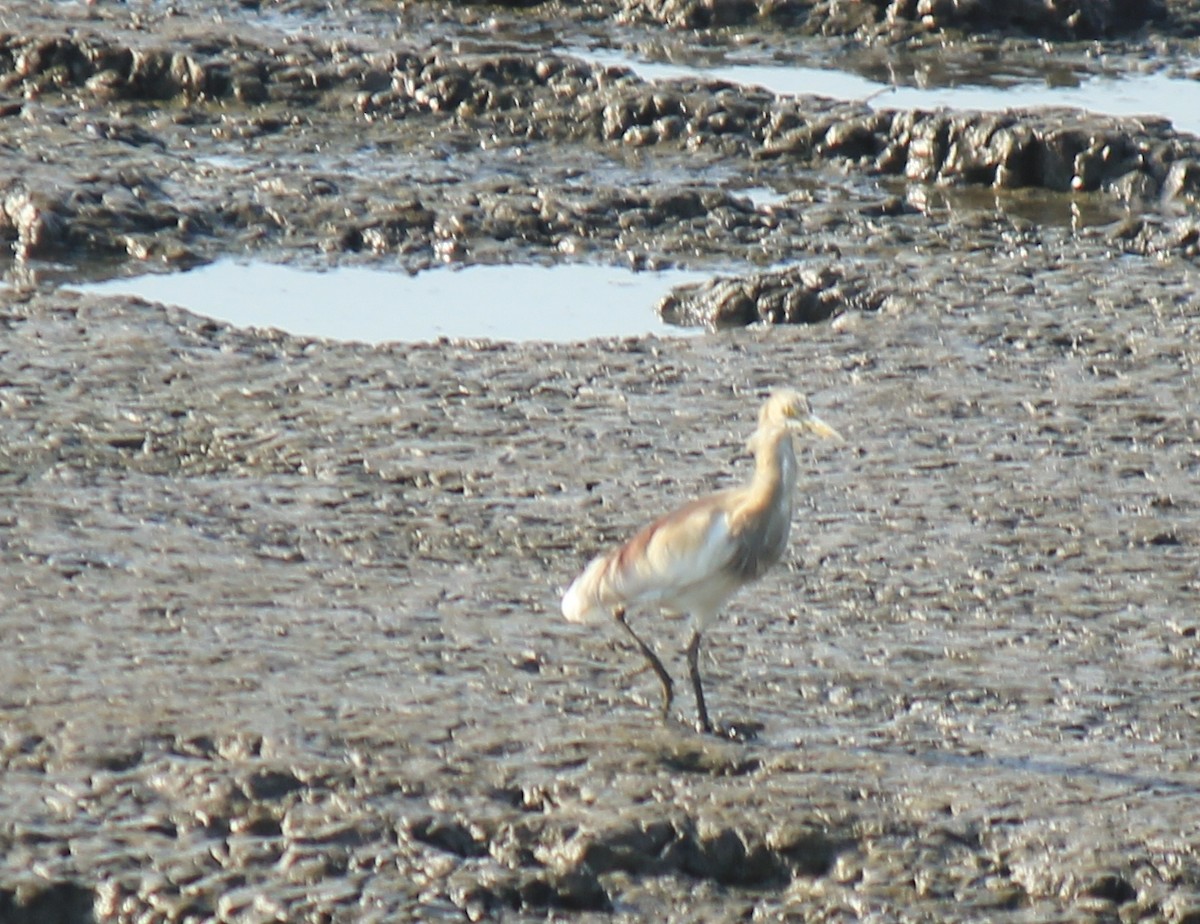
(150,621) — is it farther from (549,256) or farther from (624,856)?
(549,256)

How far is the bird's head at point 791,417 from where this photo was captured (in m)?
4.52

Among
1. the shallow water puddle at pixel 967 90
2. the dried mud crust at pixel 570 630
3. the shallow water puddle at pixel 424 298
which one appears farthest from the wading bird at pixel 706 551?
the shallow water puddle at pixel 967 90

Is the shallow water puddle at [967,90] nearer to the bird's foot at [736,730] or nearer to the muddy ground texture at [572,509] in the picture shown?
the muddy ground texture at [572,509]

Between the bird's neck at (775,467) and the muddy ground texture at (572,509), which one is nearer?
the muddy ground texture at (572,509)

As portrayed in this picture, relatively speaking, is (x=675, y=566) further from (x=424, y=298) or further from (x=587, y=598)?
(x=424, y=298)

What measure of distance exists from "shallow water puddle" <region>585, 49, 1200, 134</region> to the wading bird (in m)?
7.58

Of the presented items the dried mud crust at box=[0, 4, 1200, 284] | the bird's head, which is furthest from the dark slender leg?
the dried mud crust at box=[0, 4, 1200, 284]

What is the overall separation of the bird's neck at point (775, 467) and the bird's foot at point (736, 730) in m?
0.51

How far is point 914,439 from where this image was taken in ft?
21.9

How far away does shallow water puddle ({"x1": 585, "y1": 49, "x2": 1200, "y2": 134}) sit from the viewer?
1208 cm

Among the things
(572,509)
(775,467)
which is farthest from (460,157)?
(775,467)

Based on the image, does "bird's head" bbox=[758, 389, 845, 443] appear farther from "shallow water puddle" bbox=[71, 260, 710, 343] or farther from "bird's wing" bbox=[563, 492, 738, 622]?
"shallow water puddle" bbox=[71, 260, 710, 343]

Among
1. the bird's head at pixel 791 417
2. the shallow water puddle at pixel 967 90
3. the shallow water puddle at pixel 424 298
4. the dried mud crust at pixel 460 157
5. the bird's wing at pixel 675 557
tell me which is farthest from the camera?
the shallow water puddle at pixel 967 90

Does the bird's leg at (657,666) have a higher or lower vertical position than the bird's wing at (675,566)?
lower
